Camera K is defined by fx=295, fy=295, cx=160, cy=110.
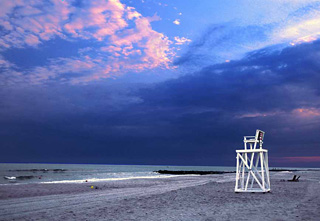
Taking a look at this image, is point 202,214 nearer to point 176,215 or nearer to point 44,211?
point 176,215

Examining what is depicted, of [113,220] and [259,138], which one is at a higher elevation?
[259,138]

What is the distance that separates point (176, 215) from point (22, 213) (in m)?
6.66

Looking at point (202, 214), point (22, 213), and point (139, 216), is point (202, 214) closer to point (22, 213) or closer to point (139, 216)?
point (139, 216)

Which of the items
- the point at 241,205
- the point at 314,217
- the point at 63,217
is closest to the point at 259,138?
the point at 241,205

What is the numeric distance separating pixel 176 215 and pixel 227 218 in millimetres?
2066

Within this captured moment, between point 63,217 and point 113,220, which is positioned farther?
point 63,217

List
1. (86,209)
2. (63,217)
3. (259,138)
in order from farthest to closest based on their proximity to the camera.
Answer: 1. (259,138)
2. (86,209)
3. (63,217)

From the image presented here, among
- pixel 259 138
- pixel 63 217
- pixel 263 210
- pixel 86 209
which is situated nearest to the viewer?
pixel 63 217

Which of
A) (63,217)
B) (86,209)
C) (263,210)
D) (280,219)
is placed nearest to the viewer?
(280,219)

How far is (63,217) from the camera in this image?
1134 centimetres

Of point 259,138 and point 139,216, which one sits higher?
point 259,138

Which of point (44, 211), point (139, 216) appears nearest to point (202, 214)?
point (139, 216)

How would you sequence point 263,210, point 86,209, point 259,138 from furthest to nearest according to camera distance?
1. point 259,138
2. point 86,209
3. point 263,210

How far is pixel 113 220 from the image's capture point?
1061cm
